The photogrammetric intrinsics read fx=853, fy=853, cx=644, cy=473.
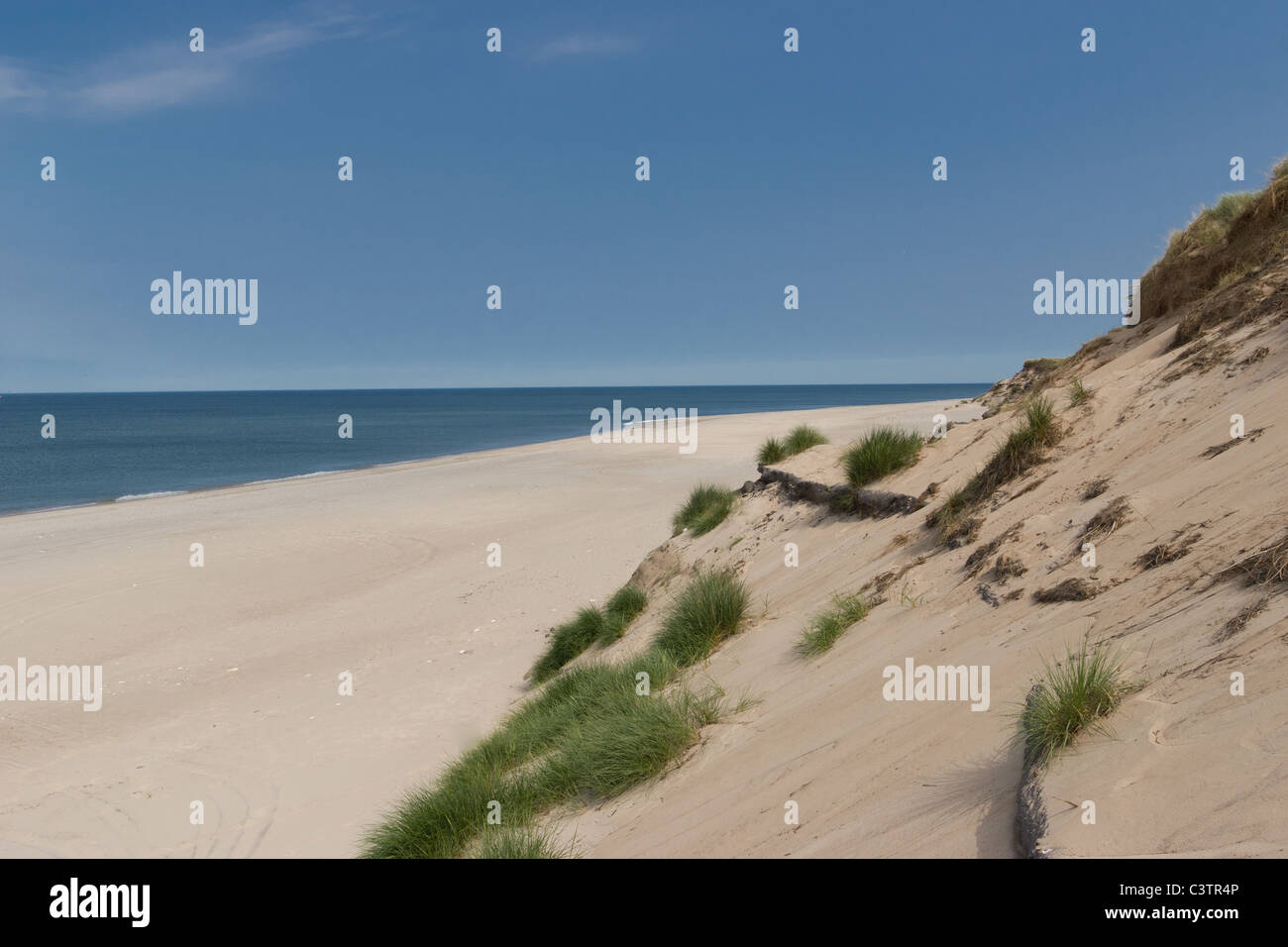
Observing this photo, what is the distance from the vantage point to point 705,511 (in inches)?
502

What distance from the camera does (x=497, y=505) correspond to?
2480 centimetres

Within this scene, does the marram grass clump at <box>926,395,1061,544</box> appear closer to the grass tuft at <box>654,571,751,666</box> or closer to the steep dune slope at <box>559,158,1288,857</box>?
the steep dune slope at <box>559,158,1288,857</box>

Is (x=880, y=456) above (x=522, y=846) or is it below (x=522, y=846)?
above

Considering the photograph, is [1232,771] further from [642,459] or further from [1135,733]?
[642,459]

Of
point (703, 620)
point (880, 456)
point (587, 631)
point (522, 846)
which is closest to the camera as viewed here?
point (522, 846)

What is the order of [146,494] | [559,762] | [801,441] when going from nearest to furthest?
[559,762] → [801,441] → [146,494]

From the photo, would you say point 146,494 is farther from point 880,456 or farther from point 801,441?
point 880,456

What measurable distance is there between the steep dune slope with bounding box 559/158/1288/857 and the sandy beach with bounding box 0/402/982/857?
330cm

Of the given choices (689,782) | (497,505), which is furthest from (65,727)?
(497,505)

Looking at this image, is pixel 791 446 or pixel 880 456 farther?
pixel 791 446

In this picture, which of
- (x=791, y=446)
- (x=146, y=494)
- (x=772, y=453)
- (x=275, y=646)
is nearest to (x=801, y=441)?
(x=791, y=446)

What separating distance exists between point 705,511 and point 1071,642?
27.6ft

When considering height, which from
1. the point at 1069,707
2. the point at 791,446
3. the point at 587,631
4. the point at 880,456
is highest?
the point at 791,446
